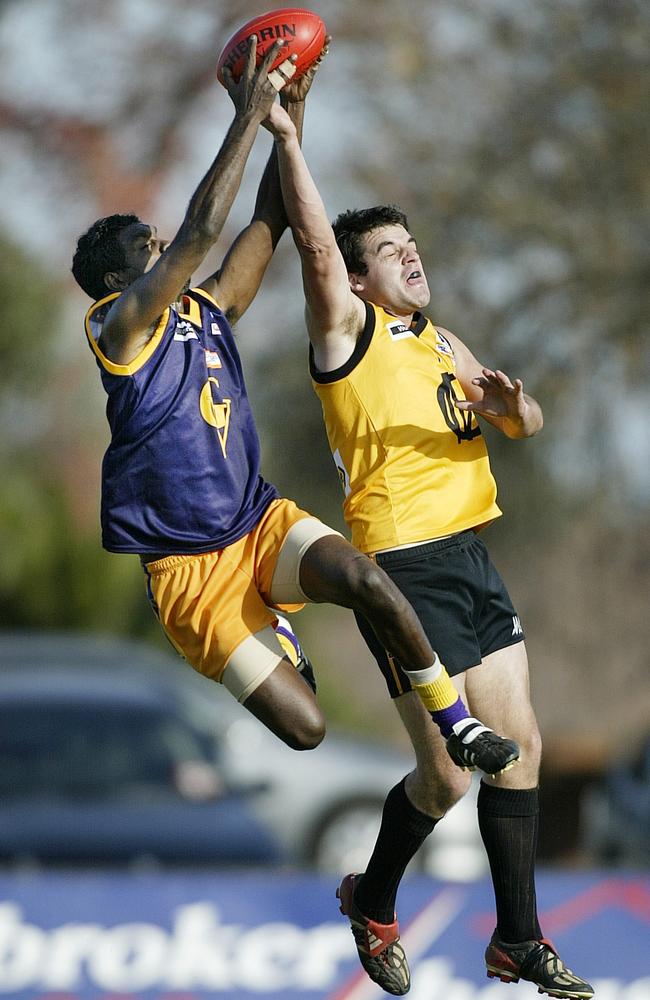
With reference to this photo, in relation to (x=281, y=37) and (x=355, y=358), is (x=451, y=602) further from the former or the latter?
(x=281, y=37)

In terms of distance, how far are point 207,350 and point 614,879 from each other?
5.10 meters

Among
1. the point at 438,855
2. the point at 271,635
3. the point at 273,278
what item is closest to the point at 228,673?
the point at 271,635

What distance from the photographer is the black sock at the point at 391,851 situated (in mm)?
5543

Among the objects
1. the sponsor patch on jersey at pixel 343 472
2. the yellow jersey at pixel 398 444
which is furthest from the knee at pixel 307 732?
the sponsor patch on jersey at pixel 343 472

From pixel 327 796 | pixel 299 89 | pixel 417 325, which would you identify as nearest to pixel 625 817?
pixel 327 796

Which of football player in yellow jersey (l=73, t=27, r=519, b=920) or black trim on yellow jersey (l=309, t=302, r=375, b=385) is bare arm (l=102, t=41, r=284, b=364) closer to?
football player in yellow jersey (l=73, t=27, r=519, b=920)

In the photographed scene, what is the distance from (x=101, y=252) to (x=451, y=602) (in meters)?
1.74

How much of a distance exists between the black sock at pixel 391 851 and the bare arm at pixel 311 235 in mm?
1717

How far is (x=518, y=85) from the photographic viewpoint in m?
16.9

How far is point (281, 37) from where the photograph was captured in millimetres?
5258

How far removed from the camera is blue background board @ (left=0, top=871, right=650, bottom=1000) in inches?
362

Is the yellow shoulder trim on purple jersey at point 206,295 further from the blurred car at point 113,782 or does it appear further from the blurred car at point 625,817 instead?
the blurred car at point 625,817

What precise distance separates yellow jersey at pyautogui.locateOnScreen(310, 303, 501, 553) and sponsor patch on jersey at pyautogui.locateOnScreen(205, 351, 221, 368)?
0.34 meters

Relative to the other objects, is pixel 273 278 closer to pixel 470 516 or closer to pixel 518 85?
pixel 518 85
